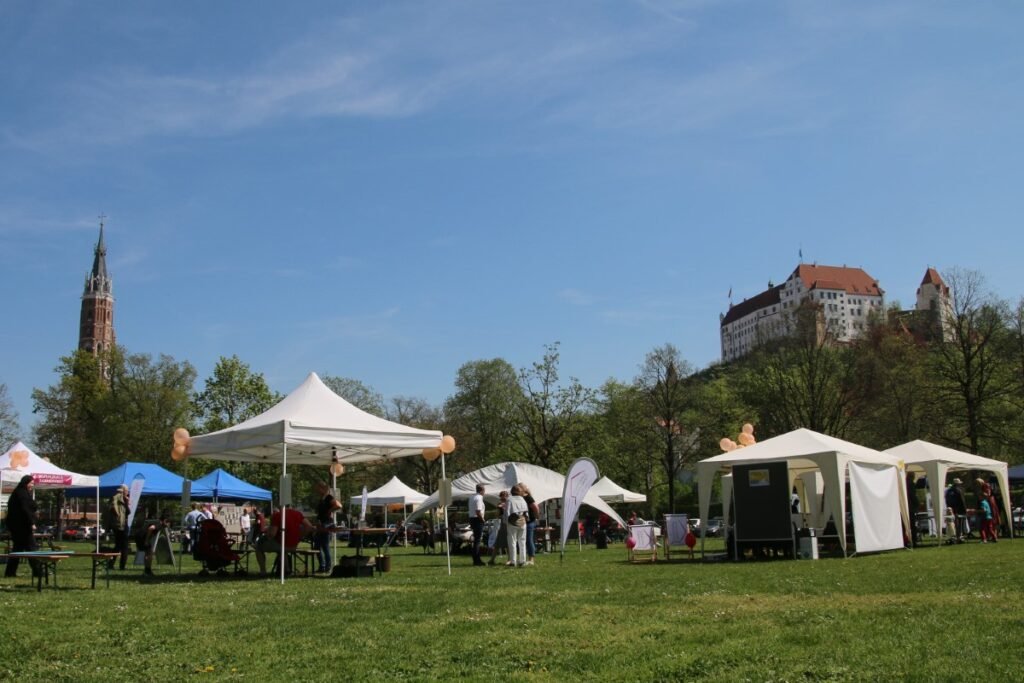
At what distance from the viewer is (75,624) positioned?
836 centimetres

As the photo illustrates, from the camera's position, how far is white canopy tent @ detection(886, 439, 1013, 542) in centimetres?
2352

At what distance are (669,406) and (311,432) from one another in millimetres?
45175

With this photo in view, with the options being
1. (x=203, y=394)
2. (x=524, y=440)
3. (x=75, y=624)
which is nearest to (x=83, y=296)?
(x=203, y=394)

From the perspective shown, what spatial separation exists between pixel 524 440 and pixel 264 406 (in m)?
15.9

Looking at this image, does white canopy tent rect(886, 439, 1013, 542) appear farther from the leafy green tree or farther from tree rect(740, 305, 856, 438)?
the leafy green tree

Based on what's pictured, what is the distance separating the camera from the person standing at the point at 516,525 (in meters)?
17.9

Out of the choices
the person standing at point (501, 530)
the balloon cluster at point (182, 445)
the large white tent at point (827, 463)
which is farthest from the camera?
the person standing at point (501, 530)

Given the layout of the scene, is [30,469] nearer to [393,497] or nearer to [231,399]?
[393,497]

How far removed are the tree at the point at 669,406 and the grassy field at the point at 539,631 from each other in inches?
1796

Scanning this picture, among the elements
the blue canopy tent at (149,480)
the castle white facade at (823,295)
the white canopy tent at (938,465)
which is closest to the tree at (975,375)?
the white canopy tent at (938,465)

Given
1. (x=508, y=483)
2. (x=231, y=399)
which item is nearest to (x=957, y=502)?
(x=508, y=483)

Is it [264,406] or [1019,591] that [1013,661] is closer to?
[1019,591]

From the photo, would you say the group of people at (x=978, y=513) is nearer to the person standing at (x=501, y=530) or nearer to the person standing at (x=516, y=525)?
the person standing at (x=501, y=530)

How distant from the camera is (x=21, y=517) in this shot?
14.2m
